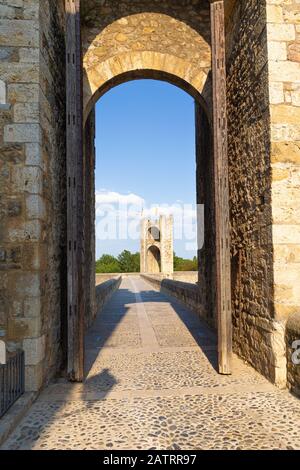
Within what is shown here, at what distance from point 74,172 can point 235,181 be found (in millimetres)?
2217

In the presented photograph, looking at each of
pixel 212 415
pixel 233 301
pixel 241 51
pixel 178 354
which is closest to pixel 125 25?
pixel 241 51

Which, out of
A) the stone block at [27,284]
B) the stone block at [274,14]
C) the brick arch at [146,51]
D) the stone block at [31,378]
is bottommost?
the stone block at [31,378]

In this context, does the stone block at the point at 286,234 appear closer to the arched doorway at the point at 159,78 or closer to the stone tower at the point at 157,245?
the arched doorway at the point at 159,78

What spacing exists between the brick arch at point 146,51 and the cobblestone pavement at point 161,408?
3.75 m

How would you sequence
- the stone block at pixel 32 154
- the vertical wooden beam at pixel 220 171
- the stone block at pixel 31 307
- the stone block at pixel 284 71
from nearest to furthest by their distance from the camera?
the stone block at pixel 31 307, the stone block at pixel 32 154, the stone block at pixel 284 71, the vertical wooden beam at pixel 220 171

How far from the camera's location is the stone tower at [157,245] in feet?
98.8

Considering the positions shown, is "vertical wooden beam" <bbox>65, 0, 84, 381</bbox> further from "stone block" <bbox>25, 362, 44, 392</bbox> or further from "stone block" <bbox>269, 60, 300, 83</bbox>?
"stone block" <bbox>269, 60, 300, 83</bbox>

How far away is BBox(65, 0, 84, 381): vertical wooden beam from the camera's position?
4148mm

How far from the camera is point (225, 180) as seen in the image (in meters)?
4.40

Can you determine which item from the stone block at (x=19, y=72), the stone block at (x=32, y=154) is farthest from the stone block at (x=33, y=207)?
the stone block at (x=19, y=72)

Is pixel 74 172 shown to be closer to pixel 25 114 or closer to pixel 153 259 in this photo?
pixel 25 114

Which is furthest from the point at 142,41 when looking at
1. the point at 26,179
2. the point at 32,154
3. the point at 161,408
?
the point at 161,408

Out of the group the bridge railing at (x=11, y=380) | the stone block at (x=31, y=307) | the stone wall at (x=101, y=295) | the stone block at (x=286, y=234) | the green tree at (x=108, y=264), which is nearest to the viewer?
the bridge railing at (x=11, y=380)

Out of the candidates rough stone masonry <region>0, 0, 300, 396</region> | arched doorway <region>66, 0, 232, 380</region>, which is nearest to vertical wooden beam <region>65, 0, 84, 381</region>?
arched doorway <region>66, 0, 232, 380</region>
